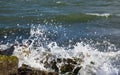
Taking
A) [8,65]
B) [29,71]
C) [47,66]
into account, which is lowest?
[47,66]

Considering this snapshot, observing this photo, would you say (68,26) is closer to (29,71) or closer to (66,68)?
(66,68)

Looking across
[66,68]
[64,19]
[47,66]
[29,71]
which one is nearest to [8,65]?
[29,71]

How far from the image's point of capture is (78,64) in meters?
10.4

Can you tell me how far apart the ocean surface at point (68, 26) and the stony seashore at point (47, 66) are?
3.02 ft

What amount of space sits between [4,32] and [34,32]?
4.90 ft

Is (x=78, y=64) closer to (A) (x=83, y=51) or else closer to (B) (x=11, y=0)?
(A) (x=83, y=51)

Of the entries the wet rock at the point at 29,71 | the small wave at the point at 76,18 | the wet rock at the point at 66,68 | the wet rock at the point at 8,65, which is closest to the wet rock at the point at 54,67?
the wet rock at the point at 66,68

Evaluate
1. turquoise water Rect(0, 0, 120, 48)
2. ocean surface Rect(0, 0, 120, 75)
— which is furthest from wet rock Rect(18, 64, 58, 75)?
turquoise water Rect(0, 0, 120, 48)

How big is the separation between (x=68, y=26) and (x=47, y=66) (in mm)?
11298

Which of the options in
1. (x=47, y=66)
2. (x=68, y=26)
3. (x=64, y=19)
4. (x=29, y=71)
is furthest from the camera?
(x=64, y=19)

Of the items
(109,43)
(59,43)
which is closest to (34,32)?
(59,43)

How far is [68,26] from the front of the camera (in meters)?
21.4

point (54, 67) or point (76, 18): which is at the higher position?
point (54, 67)

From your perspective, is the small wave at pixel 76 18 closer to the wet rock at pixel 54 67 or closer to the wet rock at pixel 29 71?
the wet rock at pixel 54 67
